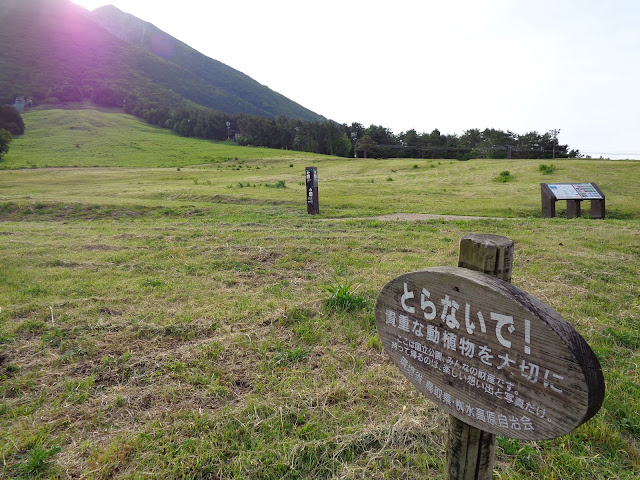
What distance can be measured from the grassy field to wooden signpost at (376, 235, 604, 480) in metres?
1.08

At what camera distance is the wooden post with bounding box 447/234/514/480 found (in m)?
1.71

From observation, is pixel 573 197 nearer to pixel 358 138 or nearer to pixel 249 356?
pixel 249 356

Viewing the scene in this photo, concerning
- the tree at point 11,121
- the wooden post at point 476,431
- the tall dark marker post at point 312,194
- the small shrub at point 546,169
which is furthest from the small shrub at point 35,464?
the tree at point 11,121

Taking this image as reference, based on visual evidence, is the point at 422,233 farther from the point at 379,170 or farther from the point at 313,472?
the point at 379,170

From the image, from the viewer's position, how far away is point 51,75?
14288cm

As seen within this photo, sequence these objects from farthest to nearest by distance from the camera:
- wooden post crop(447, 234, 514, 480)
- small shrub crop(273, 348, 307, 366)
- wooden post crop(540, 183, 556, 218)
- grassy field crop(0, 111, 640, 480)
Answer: wooden post crop(540, 183, 556, 218)
small shrub crop(273, 348, 307, 366)
grassy field crop(0, 111, 640, 480)
wooden post crop(447, 234, 514, 480)

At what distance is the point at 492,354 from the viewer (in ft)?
5.32

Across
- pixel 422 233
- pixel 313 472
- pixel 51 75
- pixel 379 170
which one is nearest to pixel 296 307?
pixel 313 472

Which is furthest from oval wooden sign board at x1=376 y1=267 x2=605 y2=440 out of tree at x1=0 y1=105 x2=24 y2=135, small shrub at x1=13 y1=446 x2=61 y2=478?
tree at x1=0 y1=105 x2=24 y2=135

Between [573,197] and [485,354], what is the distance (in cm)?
1683

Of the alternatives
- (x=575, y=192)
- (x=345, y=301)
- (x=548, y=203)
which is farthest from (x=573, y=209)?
(x=345, y=301)

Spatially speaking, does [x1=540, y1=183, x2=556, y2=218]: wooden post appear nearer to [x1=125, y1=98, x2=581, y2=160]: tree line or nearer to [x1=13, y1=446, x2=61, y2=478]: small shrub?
[x1=13, y1=446, x2=61, y2=478]: small shrub

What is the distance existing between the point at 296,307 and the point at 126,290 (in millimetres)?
2886

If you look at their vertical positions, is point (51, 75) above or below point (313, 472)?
above
